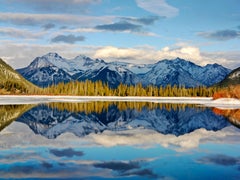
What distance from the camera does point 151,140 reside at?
23.7 meters

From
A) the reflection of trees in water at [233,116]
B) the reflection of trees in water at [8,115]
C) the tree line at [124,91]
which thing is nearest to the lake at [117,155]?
the reflection of trees in water at [8,115]

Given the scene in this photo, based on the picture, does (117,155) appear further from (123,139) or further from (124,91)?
(124,91)

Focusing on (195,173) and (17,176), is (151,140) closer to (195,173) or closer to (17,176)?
(195,173)

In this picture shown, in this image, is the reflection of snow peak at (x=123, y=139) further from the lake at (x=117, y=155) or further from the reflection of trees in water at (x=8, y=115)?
the reflection of trees in water at (x=8, y=115)

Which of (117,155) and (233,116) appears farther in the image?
(233,116)

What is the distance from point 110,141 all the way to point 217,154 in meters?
7.08

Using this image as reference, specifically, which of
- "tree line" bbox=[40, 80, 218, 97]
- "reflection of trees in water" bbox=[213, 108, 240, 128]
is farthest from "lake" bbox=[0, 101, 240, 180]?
"tree line" bbox=[40, 80, 218, 97]

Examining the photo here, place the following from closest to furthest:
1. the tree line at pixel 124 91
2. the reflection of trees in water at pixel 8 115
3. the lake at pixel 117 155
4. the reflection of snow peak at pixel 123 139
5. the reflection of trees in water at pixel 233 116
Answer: the lake at pixel 117 155 → the reflection of snow peak at pixel 123 139 → the reflection of trees in water at pixel 8 115 → the reflection of trees in water at pixel 233 116 → the tree line at pixel 124 91

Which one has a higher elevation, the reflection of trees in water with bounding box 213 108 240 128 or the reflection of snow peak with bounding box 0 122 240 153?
the reflection of snow peak with bounding box 0 122 240 153

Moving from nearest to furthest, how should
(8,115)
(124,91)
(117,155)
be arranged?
(117,155) → (8,115) → (124,91)

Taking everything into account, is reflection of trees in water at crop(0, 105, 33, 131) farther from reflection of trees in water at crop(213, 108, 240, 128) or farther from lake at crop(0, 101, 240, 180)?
reflection of trees in water at crop(213, 108, 240, 128)

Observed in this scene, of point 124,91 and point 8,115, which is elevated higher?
point 8,115

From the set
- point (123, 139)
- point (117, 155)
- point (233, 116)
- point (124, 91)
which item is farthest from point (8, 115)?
point (124, 91)

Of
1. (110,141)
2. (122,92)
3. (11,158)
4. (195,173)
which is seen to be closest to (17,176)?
(11,158)
